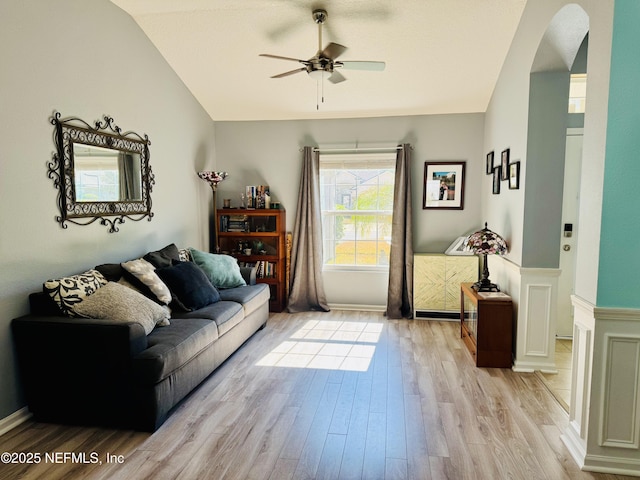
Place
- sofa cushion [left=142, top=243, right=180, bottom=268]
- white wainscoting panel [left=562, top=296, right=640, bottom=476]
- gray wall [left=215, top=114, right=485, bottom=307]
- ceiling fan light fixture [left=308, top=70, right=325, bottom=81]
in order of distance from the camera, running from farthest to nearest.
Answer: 1. gray wall [left=215, top=114, right=485, bottom=307]
2. sofa cushion [left=142, top=243, right=180, bottom=268]
3. ceiling fan light fixture [left=308, top=70, right=325, bottom=81]
4. white wainscoting panel [left=562, top=296, right=640, bottom=476]

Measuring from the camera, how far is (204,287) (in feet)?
11.9

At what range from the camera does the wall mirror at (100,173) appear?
9.68 ft

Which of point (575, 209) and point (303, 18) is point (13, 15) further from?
point (575, 209)

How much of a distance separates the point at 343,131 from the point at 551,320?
3.20 meters

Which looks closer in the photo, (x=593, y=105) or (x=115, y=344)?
(x=593, y=105)

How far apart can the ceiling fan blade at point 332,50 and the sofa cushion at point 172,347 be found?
7.29 feet

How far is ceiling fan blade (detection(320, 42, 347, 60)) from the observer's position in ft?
9.45

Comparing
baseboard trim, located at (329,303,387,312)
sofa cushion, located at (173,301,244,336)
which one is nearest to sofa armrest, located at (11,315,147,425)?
sofa cushion, located at (173,301,244,336)

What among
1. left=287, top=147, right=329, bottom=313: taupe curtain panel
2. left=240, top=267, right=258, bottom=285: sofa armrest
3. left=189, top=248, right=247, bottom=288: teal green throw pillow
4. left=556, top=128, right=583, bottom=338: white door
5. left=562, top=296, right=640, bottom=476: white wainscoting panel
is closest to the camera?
left=562, top=296, right=640, bottom=476: white wainscoting panel

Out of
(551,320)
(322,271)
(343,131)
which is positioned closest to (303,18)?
(343,131)

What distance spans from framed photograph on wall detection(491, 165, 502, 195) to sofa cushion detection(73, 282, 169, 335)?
3.37 meters

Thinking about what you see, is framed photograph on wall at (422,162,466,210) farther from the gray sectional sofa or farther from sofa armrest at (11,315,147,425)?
sofa armrest at (11,315,147,425)

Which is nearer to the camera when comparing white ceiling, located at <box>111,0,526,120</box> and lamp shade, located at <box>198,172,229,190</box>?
white ceiling, located at <box>111,0,526,120</box>

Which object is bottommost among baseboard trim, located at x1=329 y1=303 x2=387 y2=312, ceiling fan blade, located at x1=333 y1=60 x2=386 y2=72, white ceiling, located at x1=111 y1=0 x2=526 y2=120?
baseboard trim, located at x1=329 y1=303 x2=387 y2=312
